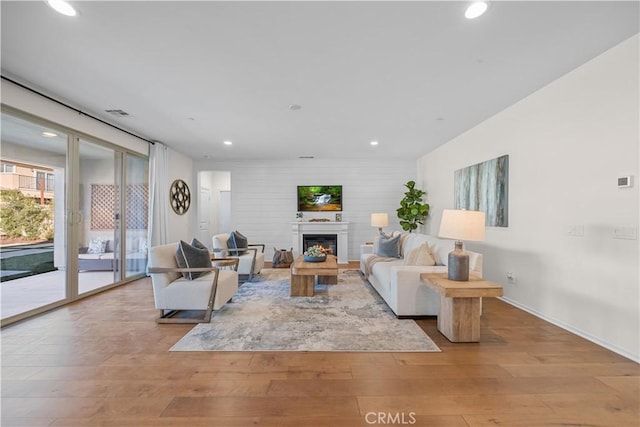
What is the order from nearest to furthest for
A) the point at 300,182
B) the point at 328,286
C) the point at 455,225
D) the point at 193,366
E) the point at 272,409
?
the point at 272,409 → the point at 193,366 → the point at 455,225 → the point at 328,286 → the point at 300,182

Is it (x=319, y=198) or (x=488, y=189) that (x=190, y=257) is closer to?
(x=488, y=189)

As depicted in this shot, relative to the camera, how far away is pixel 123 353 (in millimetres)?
2473

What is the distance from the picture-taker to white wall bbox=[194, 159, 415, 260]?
7406 mm

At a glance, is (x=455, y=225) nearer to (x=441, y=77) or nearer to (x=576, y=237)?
(x=576, y=237)

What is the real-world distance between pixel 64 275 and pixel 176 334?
88.0 inches

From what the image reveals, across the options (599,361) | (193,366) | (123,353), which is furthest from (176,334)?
(599,361)

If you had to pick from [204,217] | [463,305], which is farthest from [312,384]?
[204,217]

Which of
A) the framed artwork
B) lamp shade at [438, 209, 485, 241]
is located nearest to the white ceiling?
the framed artwork

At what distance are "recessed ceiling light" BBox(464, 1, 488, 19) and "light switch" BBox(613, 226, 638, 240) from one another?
84.7 inches

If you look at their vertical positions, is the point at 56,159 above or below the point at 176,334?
above

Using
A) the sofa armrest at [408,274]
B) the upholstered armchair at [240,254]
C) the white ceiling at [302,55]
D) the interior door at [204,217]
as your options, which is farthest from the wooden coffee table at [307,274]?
the interior door at [204,217]

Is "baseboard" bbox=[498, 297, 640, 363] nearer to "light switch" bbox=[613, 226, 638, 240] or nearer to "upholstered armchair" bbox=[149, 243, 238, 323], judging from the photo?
"light switch" bbox=[613, 226, 638, 240]

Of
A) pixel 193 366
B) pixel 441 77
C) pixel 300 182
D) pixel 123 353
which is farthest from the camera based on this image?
pixel 300 182

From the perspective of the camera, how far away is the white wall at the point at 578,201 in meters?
2.38
